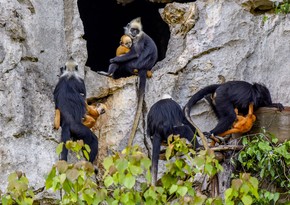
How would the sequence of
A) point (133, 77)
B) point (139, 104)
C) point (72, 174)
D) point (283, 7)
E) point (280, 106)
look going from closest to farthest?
1. point (72, 174)
2. point (280, 106)
3. point (139, 104)
4. point (133, 77)
5. point (283, 7)

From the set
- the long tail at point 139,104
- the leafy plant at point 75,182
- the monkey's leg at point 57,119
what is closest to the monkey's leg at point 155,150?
the long tail at point 139,104

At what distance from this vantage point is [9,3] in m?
7.69

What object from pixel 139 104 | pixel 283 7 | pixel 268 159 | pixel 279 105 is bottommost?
pixel 268 159

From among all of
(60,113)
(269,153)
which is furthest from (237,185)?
(60,113)

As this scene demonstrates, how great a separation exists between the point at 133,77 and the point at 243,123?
119cm

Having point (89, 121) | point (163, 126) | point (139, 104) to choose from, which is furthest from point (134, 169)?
point (139, 104)

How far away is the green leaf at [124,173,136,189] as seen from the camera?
5.01 meters

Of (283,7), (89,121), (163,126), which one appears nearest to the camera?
(163,126)

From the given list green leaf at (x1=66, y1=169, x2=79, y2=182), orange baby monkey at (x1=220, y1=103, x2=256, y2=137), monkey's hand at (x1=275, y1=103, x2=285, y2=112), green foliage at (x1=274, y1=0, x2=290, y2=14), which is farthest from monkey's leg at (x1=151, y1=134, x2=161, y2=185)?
green leaf at (x1=66, y1=169, x2=79, y2=182)

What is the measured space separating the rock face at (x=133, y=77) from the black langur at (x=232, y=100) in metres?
0.38

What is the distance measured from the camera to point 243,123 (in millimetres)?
7434

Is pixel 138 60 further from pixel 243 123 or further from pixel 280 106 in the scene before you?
pixel 280 106

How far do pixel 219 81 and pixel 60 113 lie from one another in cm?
157

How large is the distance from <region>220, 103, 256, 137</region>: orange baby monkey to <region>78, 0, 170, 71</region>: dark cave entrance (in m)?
2.64
